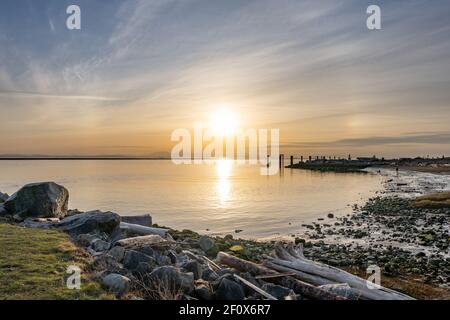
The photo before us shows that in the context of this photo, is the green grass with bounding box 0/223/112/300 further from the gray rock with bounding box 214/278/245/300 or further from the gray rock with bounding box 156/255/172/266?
the gray rock with bounding box 214/278/245/300

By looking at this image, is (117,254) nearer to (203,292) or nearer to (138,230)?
(203,292)

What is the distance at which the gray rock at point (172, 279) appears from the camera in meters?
8.18

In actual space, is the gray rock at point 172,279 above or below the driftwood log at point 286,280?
above

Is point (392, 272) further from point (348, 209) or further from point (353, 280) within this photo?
point (348, 209)

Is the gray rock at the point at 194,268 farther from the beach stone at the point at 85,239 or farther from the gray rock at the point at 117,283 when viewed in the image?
the beach stone at the point at 85,239

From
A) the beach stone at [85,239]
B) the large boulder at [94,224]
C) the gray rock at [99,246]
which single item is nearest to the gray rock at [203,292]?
the gray rock at [99,246]

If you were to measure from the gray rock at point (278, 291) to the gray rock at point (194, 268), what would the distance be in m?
1.60

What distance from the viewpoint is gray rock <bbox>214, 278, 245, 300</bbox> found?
810 centimetres

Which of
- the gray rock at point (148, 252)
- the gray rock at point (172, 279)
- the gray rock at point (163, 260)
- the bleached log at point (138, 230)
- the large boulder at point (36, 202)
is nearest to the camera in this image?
the gray rock at point (172, 279)

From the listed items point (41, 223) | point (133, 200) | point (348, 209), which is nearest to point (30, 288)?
point (41, 223)

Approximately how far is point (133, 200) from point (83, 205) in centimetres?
558

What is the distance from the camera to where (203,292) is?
8305 mm

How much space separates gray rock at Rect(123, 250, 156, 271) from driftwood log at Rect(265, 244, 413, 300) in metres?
3.31
